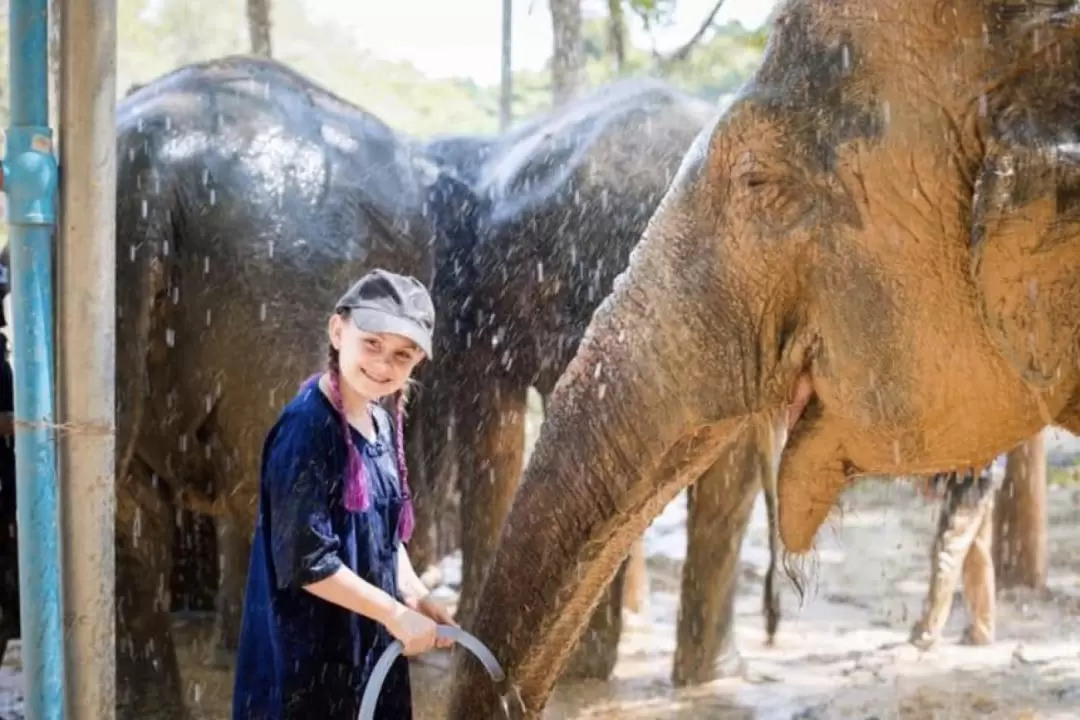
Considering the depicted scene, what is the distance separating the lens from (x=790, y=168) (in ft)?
7.75

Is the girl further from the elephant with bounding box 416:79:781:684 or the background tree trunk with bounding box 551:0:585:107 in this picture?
the background tree trunk with bounding box 551:0:585:107

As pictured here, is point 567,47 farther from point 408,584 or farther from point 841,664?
point 408,584

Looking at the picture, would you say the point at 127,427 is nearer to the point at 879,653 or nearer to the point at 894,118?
the point at 894,118

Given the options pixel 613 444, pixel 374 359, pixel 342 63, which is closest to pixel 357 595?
pixel 374 359

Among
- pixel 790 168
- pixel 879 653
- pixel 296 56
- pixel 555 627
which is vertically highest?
pixel 296 56

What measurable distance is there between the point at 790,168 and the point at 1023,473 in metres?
4.77

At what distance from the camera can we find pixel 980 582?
5.68 m

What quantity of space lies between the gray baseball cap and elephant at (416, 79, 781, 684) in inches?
85.4

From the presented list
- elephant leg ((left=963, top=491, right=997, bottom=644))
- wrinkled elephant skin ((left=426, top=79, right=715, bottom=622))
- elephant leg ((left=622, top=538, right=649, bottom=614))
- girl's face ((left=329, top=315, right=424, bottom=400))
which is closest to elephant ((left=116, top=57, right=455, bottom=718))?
wrinkled elephant skin ((left=426, top=79, right=715, bottom=622))

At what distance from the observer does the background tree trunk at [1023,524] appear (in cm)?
669

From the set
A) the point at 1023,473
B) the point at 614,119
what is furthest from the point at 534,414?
the point at 614,119

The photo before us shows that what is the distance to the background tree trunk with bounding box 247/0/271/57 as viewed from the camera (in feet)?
22.3

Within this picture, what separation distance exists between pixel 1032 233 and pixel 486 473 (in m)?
3.12

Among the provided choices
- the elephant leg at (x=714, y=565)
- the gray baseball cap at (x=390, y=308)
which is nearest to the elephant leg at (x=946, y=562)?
the elephant leg at (x=714, y=565)
